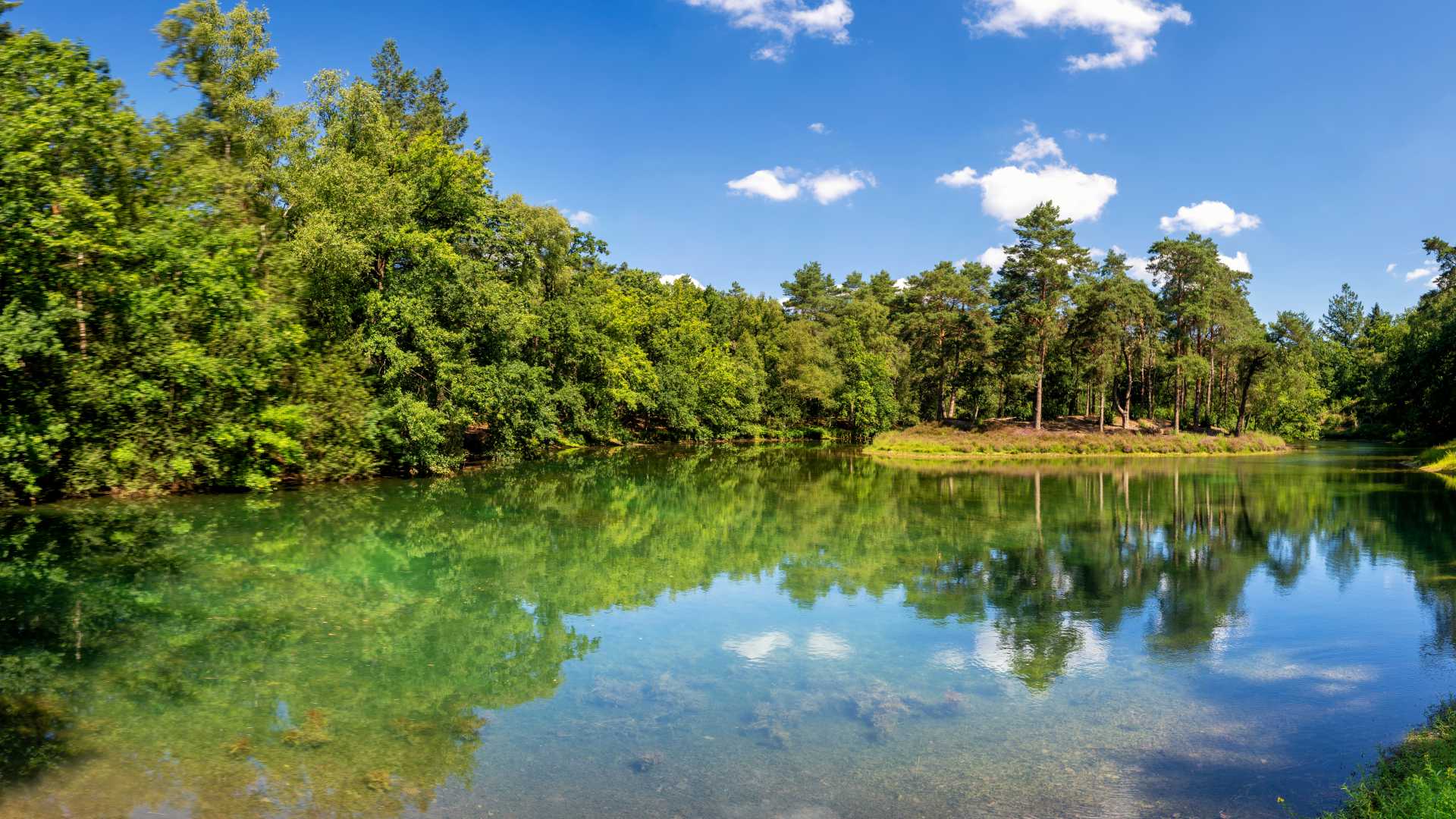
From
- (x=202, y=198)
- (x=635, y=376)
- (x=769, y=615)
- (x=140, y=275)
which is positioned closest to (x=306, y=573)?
(x=769, y=615)

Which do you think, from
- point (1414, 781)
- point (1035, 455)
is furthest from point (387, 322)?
point (1035, 455)

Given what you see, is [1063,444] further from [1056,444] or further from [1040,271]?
[1040,271]

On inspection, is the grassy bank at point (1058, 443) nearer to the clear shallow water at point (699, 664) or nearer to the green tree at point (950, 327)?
the green tree at point (950, 327)

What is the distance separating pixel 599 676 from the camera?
10492mm

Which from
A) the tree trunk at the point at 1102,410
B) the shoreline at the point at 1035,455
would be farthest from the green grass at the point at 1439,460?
the tree trunk at the point at 1102,410

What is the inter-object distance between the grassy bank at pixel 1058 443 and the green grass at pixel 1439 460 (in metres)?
11.2

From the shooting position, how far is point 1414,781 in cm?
603

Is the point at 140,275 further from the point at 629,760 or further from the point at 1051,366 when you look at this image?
the point at 1051,366

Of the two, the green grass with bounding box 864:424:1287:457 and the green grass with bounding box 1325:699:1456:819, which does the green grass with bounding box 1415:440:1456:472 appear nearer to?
the green grass with bounding box 864:424:1287:457

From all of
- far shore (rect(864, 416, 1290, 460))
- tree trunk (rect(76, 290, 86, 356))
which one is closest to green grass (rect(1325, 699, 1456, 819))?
tree trunk (rect(76, 290, 86, 356))

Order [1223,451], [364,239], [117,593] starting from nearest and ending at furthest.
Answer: [117,593], [364,239], [1223,451]

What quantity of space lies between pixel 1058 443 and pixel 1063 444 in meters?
0.36

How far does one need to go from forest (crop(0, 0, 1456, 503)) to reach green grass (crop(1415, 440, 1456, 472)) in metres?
5.24

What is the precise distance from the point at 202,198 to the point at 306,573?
16.8 meters
